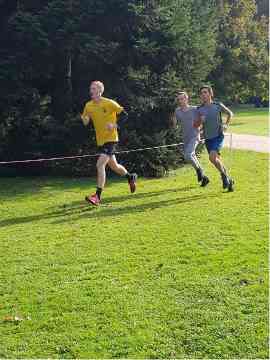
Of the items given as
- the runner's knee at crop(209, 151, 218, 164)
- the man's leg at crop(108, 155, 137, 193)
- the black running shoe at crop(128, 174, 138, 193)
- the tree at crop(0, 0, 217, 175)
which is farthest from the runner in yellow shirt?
the tree at crop(0, 0, 217, 175)

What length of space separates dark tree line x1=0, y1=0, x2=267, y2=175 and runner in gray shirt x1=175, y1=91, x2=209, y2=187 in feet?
6.27

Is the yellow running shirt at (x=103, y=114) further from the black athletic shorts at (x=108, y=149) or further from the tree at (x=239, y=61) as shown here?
the tree at (x=239, y=61)

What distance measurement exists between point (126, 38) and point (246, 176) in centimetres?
405

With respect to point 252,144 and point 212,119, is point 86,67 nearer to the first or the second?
point 212,119

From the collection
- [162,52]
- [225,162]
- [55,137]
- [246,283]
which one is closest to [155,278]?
[246,283]

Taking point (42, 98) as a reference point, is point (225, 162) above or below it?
below

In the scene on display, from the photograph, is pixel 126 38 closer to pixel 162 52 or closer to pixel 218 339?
pixel 162 52

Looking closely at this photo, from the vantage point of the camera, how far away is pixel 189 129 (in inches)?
422

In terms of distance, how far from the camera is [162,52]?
1273 cm

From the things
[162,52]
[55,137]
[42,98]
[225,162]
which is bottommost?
[225,162]

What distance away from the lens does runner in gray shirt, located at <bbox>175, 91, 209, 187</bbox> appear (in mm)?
10602

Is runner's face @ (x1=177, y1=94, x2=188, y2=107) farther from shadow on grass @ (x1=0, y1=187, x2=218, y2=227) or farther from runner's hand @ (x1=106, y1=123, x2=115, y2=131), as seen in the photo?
shadow on grass @ (x1=0, y1=187, x2=218, y2=227)

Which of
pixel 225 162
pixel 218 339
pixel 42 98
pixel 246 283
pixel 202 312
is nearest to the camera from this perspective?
pixel 218 339

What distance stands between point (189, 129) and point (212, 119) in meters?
0.55
